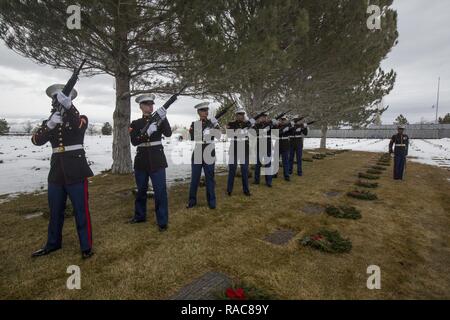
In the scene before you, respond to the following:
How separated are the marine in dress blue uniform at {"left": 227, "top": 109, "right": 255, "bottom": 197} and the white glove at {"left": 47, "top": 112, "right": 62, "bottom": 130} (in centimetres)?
390

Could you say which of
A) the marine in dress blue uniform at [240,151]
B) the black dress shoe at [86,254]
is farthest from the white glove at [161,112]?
the marine in dress blue uniform at [240,151]

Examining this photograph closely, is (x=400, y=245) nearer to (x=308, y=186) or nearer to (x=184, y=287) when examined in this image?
(x=184, y=287)

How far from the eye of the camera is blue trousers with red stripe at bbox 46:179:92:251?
3316 millimetres

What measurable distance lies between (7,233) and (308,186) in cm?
685

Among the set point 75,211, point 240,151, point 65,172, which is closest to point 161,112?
point 65,172

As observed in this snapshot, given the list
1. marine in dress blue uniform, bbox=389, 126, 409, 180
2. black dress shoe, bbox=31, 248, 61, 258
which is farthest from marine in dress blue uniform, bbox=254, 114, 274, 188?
black dress shoe, bbox=31, 248, 61, 258

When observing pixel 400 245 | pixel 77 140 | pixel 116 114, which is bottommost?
pixel 400 245

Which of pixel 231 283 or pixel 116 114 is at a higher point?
pixel 116 114

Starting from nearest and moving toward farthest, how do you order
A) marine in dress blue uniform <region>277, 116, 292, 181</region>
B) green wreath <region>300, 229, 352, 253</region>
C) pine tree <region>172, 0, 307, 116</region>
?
green wreath <region>300, 229, 352, 253</region>, pine tree <region>172, 0, 307, 116</region>, marine in dress blue uniform <region>277, 116, 292, 181</region>

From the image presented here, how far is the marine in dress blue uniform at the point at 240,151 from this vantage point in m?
6.55

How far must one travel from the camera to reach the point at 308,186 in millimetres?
7914

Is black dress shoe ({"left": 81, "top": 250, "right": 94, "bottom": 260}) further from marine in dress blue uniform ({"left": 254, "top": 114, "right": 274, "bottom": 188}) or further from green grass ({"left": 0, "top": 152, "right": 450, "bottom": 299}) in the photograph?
marine in dress blue uniform ({"left": 254, "top": 114, "right": 274, "bottom": 188})
